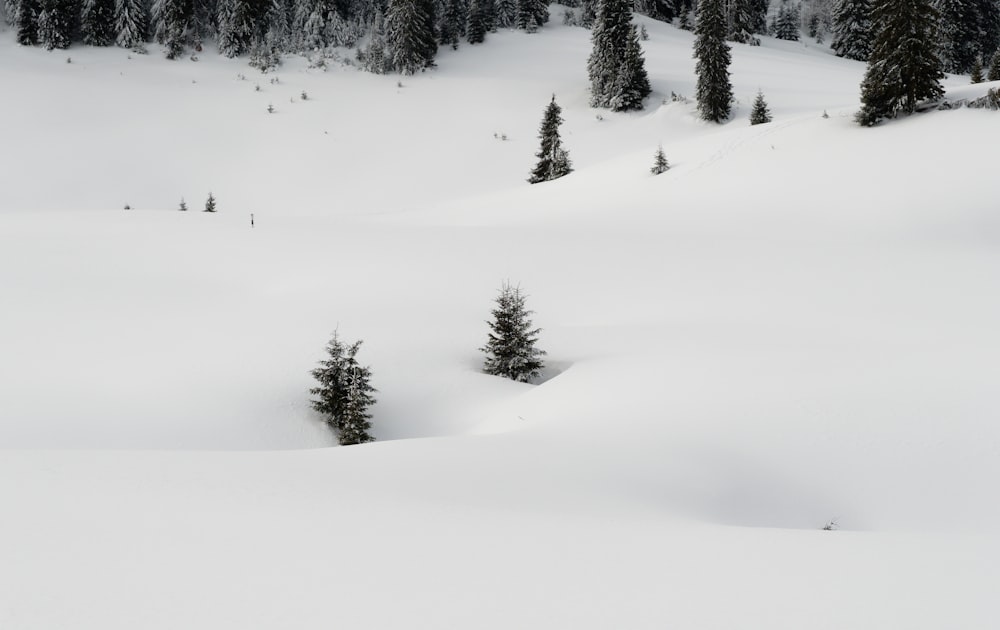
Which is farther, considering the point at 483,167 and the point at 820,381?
the point at 483,167

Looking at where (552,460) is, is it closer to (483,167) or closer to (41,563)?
(41,563)

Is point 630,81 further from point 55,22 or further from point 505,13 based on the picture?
point 55,22

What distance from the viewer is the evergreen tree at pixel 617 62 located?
42.6 meters

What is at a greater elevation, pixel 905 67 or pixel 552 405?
pixel 905 67

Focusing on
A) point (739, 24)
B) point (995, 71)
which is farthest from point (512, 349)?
point (739, 24)

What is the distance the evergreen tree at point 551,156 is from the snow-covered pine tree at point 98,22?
130 feet

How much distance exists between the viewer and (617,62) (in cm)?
4359

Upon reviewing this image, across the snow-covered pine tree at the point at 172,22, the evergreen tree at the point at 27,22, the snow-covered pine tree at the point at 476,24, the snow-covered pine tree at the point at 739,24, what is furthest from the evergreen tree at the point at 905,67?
the evergreen tree at the point at 27,22

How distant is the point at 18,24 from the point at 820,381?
199 feet

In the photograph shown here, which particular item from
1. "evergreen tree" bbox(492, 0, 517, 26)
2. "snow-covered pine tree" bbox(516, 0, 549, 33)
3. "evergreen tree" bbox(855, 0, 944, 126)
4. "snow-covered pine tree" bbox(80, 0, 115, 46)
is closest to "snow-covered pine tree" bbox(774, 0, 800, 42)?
"snow-covered pine tree" bbox(516, 0, 549, 33)

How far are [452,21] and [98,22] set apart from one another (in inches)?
1215

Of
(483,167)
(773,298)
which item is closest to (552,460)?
(773,298)

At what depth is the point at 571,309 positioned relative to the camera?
573 inches

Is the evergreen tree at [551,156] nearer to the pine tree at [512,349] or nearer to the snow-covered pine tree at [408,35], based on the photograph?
the snow-covered pine tree at [408,35]
